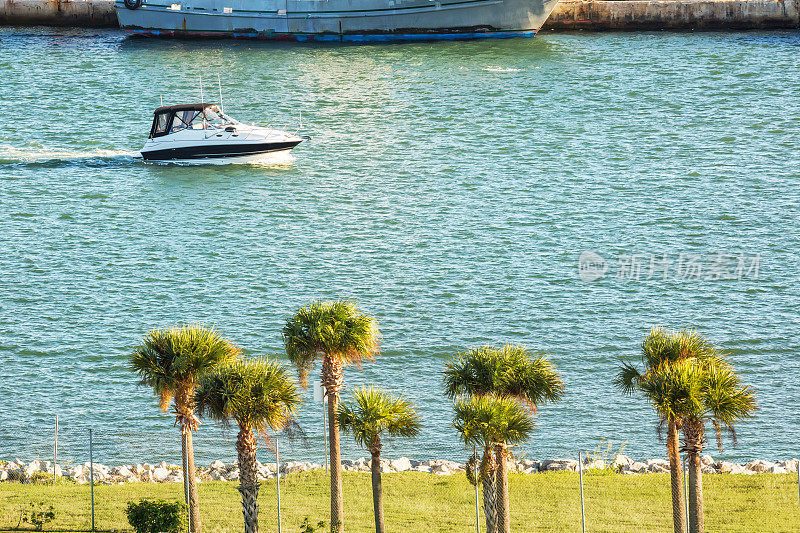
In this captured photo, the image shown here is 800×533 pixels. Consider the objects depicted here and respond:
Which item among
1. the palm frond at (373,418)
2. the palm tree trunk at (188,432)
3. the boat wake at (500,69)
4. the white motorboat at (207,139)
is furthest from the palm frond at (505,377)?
the boat wake at (500,69)

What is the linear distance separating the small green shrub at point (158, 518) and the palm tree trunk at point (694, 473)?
9799 millimetres

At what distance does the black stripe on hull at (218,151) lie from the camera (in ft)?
195

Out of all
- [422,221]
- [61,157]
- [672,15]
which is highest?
[672,15]

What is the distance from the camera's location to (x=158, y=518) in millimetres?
23281

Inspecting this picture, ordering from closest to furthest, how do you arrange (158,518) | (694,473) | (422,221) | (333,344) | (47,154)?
(694,473) < (158,518) < (333,344) < (422,221) < (47,154)

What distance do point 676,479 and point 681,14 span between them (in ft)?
230

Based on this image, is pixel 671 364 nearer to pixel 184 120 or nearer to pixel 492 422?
pixel 492 422

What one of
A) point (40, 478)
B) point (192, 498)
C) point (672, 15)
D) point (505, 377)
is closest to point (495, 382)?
point (505, 377)

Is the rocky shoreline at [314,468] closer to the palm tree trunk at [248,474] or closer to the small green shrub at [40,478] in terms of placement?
the small green shrub at [40,478]

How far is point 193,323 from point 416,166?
22.3 metres

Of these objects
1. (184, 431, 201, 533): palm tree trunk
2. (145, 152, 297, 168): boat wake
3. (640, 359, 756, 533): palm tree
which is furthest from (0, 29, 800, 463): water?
(640, 359, 756, 533): palm tree

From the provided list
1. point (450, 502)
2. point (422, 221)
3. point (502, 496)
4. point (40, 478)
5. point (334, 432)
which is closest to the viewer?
point (502, 496)

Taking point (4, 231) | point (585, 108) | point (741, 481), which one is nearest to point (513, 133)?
point (585, 108)

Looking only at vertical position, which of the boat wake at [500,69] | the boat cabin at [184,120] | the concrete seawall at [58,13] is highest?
the concrete seawall at [58,13]
